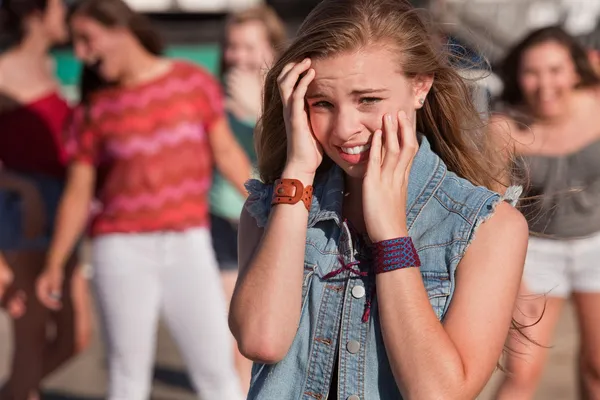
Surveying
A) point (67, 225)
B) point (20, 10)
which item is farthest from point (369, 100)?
point (20, 10)

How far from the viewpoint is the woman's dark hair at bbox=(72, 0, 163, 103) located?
521cm

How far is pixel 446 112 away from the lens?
2527 mm

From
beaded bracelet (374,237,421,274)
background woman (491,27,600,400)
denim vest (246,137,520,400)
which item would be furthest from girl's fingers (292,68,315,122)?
background woman (491,27,600,400)

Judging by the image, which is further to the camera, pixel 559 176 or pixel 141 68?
pixel 141 68

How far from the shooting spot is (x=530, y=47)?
5227mm

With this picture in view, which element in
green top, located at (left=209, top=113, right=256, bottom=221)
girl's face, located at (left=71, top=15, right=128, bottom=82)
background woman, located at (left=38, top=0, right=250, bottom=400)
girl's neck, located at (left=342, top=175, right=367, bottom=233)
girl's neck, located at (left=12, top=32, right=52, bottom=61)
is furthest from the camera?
girl's neck, located at (left=12, top=32, right=52, bottom=61)

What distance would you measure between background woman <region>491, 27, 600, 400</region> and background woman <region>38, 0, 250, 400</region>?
139 cm

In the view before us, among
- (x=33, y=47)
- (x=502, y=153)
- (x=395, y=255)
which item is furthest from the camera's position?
(x=33, y=47)

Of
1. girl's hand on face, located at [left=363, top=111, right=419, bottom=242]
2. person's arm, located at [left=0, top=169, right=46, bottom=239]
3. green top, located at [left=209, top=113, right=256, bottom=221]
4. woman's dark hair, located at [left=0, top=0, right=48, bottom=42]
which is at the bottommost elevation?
person's arm, located at [left=0, top=169, right=46, bottom=239]

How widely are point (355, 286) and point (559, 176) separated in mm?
2934

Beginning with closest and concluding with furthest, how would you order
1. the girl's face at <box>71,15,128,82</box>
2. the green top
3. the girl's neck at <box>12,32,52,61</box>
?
the girl's face at <box>71,15,128,82</box>
the green top
the girl's neck at <box>12,32,52,61</box>

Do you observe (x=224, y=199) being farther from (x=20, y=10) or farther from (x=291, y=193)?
(x=291, y=193)

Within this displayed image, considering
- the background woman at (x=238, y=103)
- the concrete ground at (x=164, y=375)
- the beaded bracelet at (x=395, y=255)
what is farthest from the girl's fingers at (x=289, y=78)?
the concrete ground at (x=164, y=375)

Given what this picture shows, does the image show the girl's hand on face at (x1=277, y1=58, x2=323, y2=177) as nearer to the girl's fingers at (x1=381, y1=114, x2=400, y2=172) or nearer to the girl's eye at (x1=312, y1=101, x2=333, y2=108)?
the girl's eye at (x1=312, y1=101, x2=333, y2=108)
